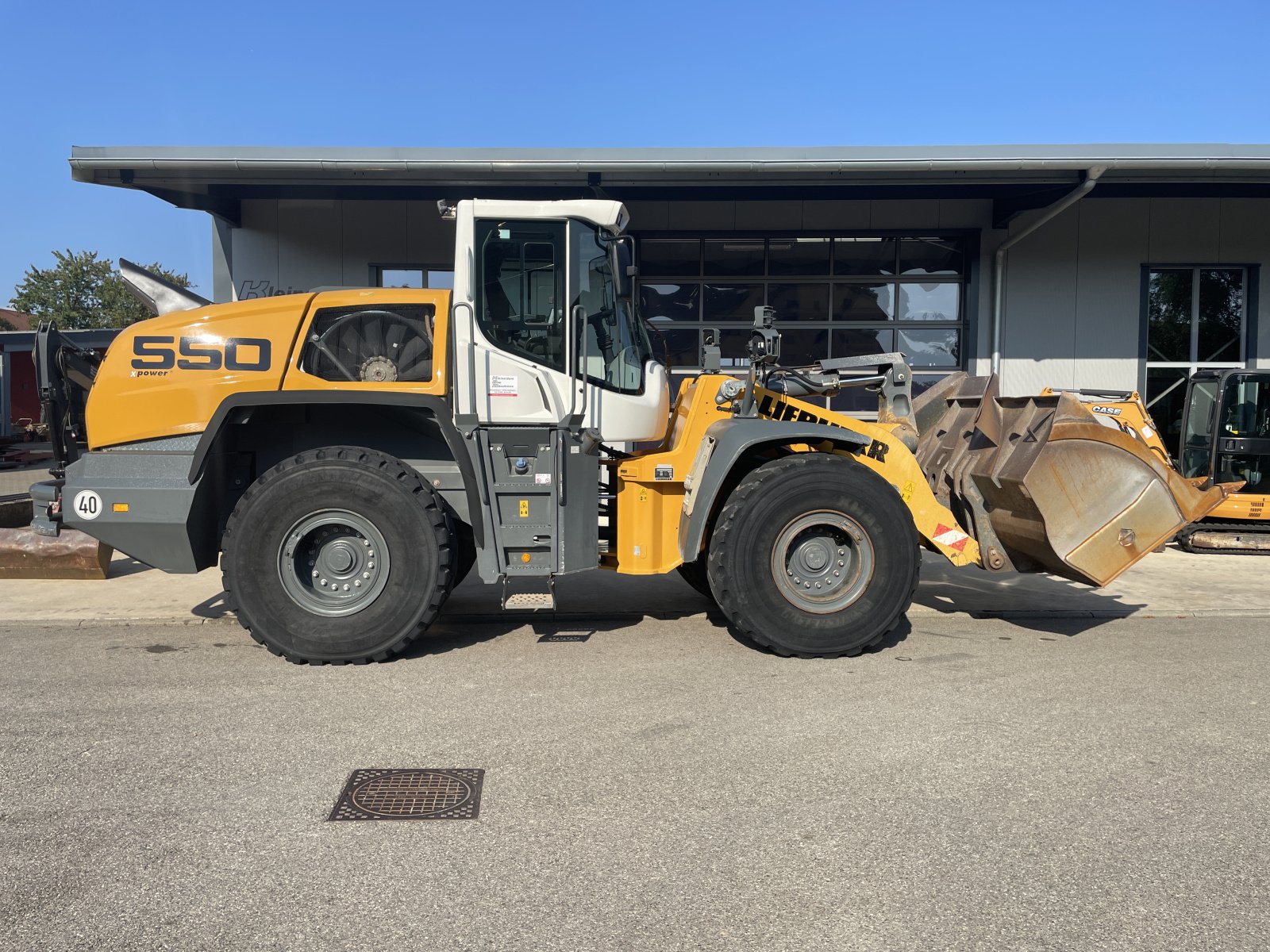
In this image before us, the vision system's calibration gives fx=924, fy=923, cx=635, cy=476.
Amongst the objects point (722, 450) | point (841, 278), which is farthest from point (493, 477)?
point (841, 278)

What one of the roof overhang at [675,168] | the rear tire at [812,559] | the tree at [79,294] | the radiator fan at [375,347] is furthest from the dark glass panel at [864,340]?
the tree at [79,294]

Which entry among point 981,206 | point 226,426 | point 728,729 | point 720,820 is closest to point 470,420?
point 226,426

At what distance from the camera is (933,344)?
13773mm

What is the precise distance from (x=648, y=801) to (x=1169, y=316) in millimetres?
13222

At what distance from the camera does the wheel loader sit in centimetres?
552

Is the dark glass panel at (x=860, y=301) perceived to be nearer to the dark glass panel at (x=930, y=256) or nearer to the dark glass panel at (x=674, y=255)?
the dark glass panel at (x=930, y=256)

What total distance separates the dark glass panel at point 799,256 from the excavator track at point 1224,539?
19.9ft

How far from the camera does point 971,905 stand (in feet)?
9.46

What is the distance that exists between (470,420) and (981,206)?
10.4m

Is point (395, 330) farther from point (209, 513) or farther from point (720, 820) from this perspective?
point (720, 820)

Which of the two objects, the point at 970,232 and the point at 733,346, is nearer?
the point at 970,232

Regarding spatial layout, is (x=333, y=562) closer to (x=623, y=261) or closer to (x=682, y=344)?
(x=623, y=261)

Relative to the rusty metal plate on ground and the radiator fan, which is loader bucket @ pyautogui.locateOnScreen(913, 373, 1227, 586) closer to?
the radiator fan

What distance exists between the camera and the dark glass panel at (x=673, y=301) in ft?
45.5
